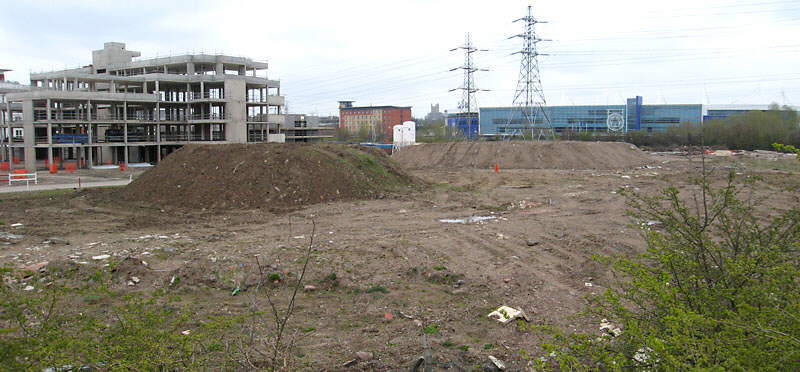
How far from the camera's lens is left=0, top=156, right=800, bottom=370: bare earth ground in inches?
328

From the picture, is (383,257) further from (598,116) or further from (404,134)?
(598,116)

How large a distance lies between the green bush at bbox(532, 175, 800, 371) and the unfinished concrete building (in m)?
54.6

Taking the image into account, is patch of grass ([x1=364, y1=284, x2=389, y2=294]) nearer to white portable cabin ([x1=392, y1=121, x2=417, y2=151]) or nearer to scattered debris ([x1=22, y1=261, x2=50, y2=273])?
scattered debris ([x1=22, y1=261, x2=50, y2=273])

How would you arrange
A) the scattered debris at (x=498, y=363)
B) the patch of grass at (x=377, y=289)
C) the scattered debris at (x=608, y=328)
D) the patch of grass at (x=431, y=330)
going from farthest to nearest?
the patch of grass at (x=377, y=289) < the patch of grass at (x=431, y=330) < the scattered debris at (x=608, y=328) < the scattered debris at (x=498, y=363)

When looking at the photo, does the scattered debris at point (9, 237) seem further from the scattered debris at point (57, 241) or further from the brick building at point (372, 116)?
the brick building at point (372, 116)

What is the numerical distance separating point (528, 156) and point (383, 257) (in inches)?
1399

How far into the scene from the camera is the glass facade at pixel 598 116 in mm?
94062

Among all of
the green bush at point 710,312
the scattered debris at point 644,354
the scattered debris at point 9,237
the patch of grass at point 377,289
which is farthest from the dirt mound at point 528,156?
the scattered debris at point 644,354

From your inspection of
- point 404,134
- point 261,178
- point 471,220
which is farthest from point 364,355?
point 404,134

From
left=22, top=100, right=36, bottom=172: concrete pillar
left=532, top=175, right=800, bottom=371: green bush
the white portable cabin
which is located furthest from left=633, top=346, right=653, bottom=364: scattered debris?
the white portable cabin

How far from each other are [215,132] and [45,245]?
48.5 meters

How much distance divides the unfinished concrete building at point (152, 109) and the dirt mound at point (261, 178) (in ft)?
104

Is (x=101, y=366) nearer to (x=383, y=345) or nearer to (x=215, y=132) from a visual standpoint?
(x=383, y=345)

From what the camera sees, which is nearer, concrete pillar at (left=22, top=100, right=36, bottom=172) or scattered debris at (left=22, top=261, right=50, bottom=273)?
scattered debris at (left=22, top=261, right=50, bottom=273)
